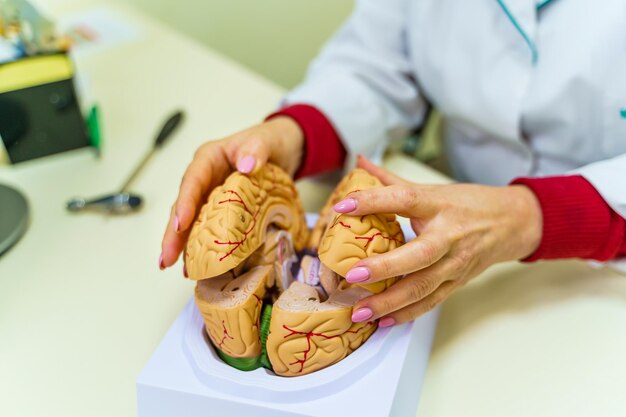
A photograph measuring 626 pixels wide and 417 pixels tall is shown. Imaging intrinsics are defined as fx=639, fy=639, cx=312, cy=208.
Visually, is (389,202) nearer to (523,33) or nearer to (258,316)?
(258,316)

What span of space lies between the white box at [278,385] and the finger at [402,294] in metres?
0.04

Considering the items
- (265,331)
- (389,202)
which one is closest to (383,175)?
(389,202)

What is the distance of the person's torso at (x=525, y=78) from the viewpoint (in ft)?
2.52

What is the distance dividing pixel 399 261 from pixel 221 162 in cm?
27

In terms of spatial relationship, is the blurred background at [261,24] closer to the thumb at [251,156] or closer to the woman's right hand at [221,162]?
the woman's right hand at [221,162]

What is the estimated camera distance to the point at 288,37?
178cm

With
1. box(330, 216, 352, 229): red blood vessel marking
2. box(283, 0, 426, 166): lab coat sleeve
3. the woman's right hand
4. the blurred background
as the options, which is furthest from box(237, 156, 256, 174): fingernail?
the blurred background

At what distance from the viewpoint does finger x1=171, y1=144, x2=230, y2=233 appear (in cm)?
68

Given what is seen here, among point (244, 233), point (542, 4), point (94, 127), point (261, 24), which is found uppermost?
point (542, 4)

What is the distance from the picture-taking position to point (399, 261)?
1.95 feet

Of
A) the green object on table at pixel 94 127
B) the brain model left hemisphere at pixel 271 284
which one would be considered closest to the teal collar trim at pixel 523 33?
the brain model left hemisphere at pixel 271 284

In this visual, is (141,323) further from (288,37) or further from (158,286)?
(288,37)

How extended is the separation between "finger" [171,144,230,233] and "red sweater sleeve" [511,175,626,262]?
1.17ft

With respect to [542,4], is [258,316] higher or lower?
lower
